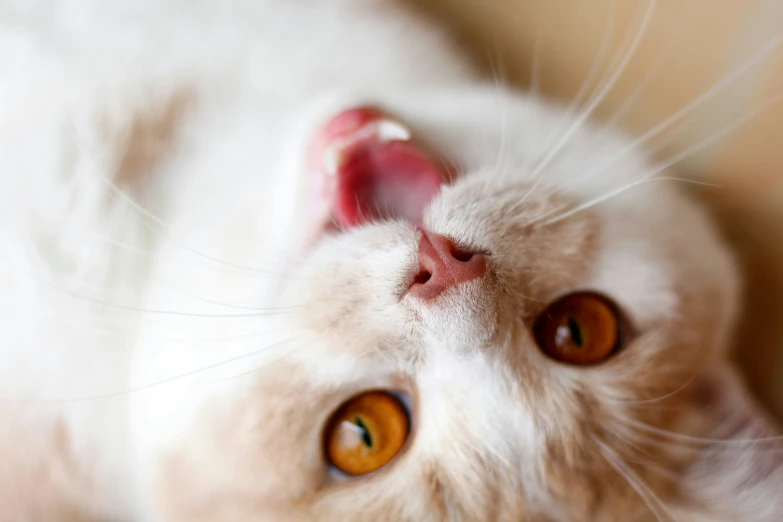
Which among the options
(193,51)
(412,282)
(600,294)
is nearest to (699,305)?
(600,294)

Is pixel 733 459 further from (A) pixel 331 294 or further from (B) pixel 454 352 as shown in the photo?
(A) pixel 331 294

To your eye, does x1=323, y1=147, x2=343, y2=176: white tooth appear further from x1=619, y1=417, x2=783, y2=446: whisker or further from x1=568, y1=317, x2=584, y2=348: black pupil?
x1=619, y1=417, x2=783, y2=446: whisker

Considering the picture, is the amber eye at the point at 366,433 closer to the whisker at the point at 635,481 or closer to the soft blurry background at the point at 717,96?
the whisker at the point at 635,481

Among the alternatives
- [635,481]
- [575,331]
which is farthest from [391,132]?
[635,481]

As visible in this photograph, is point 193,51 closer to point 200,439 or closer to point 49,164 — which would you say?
point 49,164

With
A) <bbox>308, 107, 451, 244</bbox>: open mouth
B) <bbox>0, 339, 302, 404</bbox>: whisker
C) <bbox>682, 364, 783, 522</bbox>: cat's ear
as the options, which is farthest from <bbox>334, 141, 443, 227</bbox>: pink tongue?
<bbox>682, 364, 783, 522</bbox>: cat's ear

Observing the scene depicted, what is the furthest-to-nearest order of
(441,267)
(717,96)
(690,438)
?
(717,96), (690,438), (441,267)

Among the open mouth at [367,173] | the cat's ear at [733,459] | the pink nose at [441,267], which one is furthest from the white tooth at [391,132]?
the cat's ear at [733,459]
